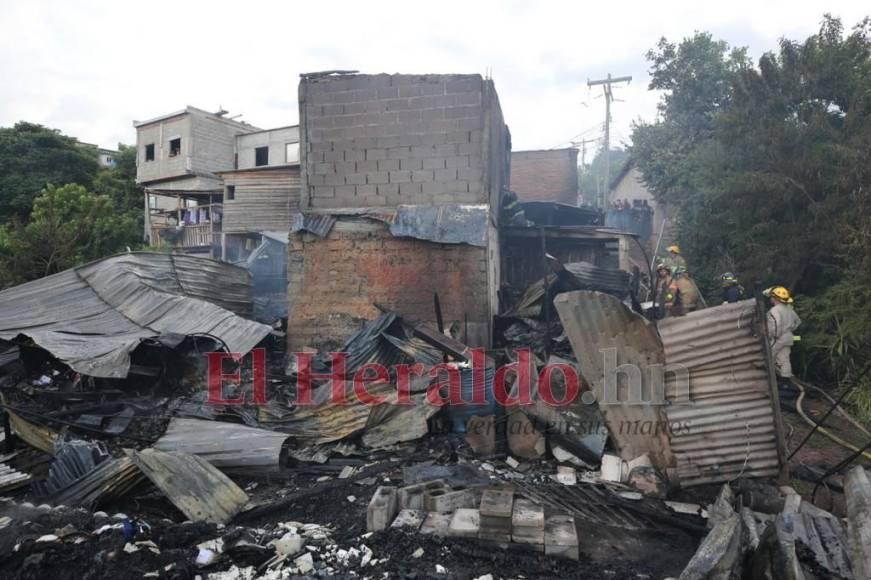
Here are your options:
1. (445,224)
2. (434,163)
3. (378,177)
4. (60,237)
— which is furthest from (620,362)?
(60,237)

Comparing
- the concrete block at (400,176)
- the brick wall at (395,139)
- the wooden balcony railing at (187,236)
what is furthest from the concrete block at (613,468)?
the wooden balcony railing at (187,236)

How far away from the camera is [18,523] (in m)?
4.00

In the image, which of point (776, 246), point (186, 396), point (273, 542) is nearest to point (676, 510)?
point (273, 542)

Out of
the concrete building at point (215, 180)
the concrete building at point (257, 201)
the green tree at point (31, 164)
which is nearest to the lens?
the concrete building at point (257, 201)

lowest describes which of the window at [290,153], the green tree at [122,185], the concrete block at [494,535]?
the concrete block at [494,535]

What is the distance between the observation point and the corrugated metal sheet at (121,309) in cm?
694

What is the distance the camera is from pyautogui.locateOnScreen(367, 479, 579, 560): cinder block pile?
344 centimetres

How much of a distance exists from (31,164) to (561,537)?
1102 inches

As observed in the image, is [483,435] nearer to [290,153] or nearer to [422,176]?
[422,176]

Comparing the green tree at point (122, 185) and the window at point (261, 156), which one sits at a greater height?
the window at point (261, 156)

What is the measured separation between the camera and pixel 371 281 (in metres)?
8.57

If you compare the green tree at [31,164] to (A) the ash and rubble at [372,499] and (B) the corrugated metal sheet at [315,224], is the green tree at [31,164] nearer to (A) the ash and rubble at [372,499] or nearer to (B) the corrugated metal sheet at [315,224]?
(B) the corrugated metal sheet at [315,224]

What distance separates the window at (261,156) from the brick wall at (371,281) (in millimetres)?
16973

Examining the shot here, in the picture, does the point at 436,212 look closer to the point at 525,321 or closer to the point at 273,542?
the point at 525,321
